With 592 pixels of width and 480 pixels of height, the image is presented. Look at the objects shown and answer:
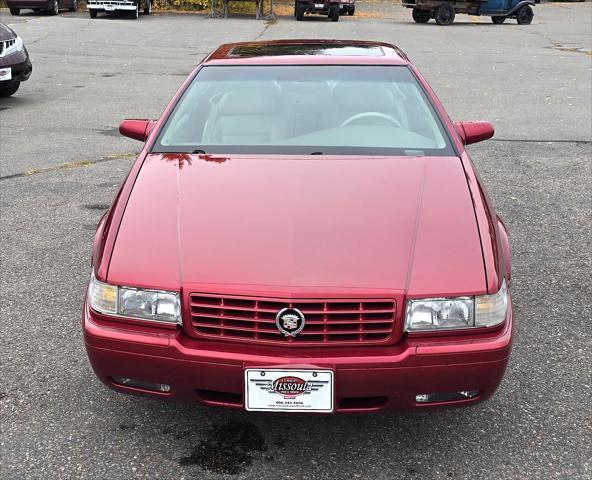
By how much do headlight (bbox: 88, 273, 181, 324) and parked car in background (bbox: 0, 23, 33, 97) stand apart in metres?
8.19

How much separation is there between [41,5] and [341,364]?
87.4ft

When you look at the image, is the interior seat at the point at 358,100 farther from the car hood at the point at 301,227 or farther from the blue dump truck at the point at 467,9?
the blue dump truck at the point at 467,9

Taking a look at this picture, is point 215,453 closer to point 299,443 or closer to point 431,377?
point 299,443

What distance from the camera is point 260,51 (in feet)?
14.5

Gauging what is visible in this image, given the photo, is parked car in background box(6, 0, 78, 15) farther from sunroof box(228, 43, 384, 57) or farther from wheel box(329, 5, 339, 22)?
sunroof box(228, 43, 384, 57)

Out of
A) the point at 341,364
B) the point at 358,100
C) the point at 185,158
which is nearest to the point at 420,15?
the point at 358,100

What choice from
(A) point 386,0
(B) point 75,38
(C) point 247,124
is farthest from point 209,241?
(A) point 386,0

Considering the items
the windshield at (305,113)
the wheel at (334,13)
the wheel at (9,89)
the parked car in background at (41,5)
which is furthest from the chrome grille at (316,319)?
the parked car in background at (41,5)

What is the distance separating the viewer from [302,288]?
8.41 feet

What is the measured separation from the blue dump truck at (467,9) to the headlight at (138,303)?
84.2 ft

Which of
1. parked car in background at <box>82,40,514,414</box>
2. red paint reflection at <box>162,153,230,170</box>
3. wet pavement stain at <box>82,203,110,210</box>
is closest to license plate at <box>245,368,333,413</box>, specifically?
parked car in background at <box>82,40,514,414</box>

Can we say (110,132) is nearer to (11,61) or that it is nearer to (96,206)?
(11,61)

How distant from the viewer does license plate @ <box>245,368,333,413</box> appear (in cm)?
252

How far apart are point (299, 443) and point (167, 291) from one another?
85 cm
